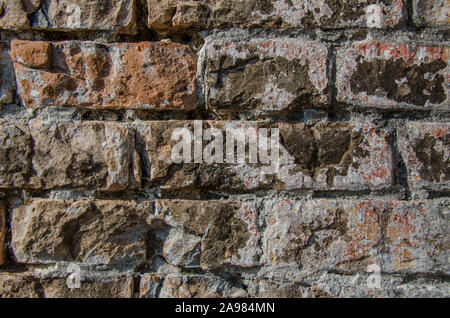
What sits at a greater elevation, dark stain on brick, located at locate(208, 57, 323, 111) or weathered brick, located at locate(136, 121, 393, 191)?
dark stain on brick, located at locate(208, 57, 323, 111)

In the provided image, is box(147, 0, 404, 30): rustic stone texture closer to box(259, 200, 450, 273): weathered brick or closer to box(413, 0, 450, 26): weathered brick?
box(413, 0, 450, 26): weathered brick

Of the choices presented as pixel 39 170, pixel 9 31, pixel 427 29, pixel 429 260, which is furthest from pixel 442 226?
pixel 9 31

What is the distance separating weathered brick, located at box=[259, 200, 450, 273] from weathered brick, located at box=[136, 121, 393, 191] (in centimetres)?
4

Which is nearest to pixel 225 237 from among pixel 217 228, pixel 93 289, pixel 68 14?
pixel 217 228

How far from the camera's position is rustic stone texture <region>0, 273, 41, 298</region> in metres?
0.60

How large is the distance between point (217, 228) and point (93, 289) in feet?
0.74

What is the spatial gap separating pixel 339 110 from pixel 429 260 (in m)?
0.28

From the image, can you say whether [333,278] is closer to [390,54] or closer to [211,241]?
[211,241]

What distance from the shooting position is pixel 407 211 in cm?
58

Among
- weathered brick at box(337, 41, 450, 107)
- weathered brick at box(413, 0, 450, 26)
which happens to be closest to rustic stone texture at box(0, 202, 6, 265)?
weathered brick at box(337, 41, 450, 107)

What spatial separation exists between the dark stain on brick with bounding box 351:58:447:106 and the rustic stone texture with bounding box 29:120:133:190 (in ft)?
1.28

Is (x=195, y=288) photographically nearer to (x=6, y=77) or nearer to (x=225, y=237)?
(x=225, y=237)

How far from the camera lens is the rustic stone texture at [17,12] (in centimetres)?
60

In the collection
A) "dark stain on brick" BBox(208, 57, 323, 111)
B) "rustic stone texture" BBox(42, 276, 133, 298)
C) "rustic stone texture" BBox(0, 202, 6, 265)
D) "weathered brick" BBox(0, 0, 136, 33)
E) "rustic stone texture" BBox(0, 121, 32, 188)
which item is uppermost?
"weathered brick" BBox(0, 0, 136, 33)
